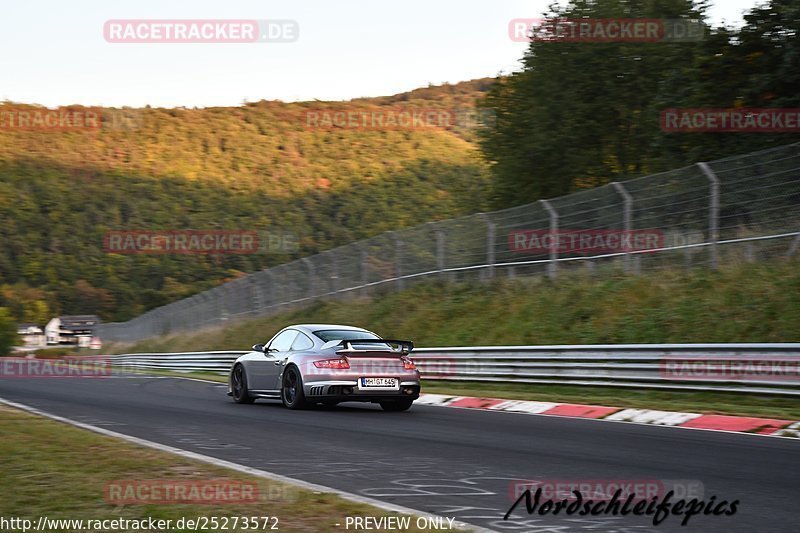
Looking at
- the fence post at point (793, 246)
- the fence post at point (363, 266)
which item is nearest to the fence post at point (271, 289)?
the fence post at point (363, 266)

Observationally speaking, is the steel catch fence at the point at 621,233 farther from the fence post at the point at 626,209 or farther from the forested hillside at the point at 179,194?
the forested hillside at the point at 179,194

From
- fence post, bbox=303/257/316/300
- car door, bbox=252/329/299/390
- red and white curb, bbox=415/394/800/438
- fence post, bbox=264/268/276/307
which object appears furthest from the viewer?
fence post, bbox=264/268/276/307

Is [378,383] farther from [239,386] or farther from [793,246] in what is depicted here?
[793,246]

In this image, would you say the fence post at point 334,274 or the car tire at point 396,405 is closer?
the car tire at point 396,405

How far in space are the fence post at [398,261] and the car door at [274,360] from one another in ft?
41.8

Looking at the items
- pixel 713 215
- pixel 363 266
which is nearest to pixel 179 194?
pixel 363 266

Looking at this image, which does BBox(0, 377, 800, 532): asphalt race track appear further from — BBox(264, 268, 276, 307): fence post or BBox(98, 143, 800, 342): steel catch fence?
BBox(264, 268, 276, 307): fence post

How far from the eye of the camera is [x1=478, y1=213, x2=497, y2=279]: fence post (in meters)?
23.2

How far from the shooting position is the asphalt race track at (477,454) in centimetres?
604

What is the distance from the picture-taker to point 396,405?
567 inches

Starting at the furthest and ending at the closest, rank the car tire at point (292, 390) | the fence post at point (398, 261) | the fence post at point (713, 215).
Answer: the fence post at point (398, 261), the fence post at point (713, 215), the car tire at point (292, 390)

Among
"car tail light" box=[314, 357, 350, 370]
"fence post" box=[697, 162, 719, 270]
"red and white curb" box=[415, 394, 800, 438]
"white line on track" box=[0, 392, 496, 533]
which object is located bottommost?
"red and white curb" box=[415, 394, 800, 438]

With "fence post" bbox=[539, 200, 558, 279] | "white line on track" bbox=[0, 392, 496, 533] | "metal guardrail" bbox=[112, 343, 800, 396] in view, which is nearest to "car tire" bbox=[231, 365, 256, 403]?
"white line on track" bbox=[0, 392, 496, 533]

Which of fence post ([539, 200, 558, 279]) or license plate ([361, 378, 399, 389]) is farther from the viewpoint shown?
fence post ([539, 200, 558, 279])
